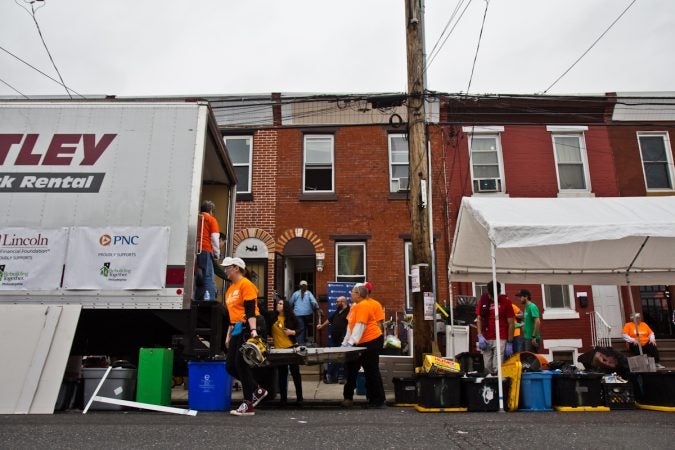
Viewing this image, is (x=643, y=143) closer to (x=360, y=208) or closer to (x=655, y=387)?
(x=360, y=208)

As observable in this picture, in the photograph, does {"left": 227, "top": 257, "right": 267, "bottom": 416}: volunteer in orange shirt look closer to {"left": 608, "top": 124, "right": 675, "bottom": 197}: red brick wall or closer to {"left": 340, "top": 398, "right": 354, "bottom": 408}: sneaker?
{"left": 340, "top": 398, "right": 354, "bottom": 408}: sneaker

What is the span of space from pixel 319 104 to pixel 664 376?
1071 cm

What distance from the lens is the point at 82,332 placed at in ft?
25.1

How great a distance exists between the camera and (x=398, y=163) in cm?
1472

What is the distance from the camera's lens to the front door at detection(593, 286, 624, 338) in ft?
45.5

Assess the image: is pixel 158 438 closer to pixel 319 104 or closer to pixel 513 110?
pixel 319 104

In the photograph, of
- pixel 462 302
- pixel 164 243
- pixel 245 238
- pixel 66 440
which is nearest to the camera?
pixel 66 440

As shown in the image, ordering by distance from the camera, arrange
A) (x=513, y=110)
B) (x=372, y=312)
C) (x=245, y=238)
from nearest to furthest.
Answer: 1. (x=372, y=312)
2. (x=245, y=238)
3. (x=513, y=110)

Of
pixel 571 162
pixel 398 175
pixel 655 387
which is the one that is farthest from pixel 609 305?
pixel 655 387

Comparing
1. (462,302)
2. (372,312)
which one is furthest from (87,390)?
(462,302)

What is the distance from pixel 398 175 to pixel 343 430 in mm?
10211

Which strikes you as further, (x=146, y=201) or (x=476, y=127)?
(x=476, y=127)

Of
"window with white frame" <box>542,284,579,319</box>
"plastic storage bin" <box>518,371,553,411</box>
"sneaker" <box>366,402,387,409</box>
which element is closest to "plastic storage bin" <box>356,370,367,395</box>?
"sneaker" <box>366,402,387,409</box>

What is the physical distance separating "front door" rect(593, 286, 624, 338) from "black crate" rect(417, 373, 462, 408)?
346 inches
